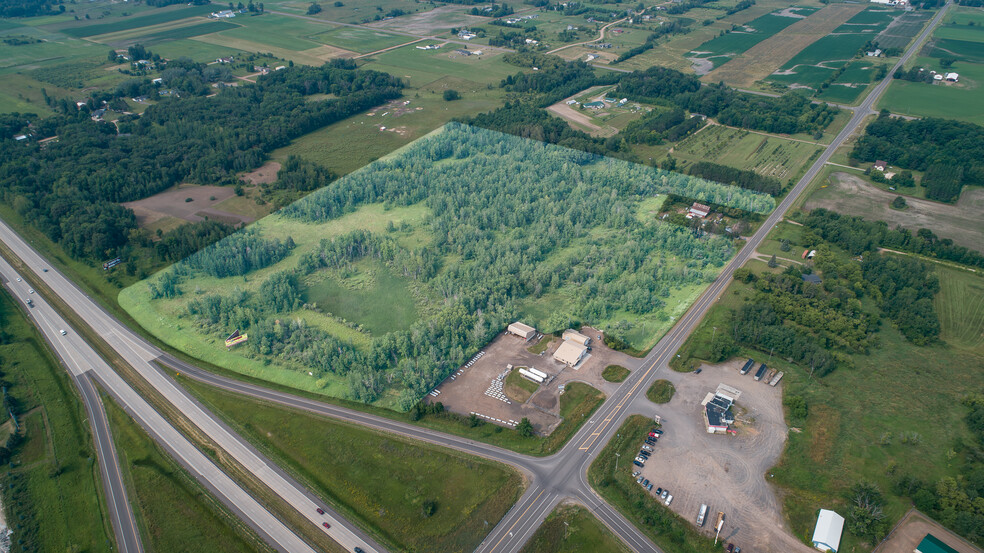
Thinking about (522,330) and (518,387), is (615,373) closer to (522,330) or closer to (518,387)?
(518,387)

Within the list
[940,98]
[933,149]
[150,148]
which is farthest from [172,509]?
[940,98]

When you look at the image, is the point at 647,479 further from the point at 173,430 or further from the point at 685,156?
the point at 685,156

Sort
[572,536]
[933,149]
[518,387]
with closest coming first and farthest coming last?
[572,536] < [518,387] < [933,149]

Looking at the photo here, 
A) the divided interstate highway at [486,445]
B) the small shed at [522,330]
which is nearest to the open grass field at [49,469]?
the divided interstate highway at [486,445]

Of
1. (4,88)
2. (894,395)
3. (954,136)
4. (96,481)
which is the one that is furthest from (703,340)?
(4,88)

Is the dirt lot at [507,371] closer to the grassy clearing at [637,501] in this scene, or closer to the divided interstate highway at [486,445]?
the divided interstate highway at [486,445]

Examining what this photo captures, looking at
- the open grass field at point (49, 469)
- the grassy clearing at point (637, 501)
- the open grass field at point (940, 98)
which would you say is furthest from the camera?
the open grass field at point (940, 98)

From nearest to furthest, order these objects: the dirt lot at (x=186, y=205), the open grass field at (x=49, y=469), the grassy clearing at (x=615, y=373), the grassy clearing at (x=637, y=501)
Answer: the grassy clearing at (x=637, y=501) < the open grass field at (x=49, y=469) < the grassy clearing at (x=615, y=373) < the dirt lot at (x=186, y=205)
